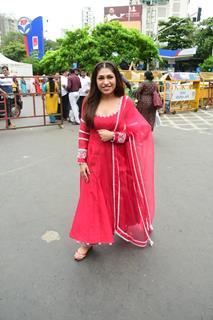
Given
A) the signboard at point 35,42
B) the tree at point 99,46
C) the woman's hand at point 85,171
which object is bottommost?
the woman's hand at point 85,171

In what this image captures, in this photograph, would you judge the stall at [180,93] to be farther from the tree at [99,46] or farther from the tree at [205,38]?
the tree at [205,38]

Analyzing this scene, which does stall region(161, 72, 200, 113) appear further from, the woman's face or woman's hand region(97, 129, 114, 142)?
woman's hand region(97, 129, 114, 142)

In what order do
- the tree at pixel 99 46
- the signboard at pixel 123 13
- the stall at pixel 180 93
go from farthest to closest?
the signboard at pixel 123 13
the tree at pixel 99 46
the stall at pixel 180 93

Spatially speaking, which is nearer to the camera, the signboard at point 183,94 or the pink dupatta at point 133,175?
the pink dupatta at point 133,175

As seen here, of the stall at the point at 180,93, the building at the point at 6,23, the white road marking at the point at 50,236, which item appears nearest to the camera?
the white road marking at the point at 50,236

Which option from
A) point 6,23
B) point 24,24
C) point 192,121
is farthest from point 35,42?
point 6,23

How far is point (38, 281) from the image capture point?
2322 mm

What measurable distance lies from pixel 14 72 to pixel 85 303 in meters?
21.6

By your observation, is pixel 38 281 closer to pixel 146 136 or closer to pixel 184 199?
pixel 146 136

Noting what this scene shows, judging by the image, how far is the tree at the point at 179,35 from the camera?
1700 inches

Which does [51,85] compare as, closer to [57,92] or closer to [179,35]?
[57,92]

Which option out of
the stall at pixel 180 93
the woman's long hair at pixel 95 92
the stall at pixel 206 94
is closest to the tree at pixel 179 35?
the stall at pixel 206 94

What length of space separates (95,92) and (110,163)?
0.59 meters

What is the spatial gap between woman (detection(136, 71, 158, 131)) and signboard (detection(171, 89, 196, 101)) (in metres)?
5.21
